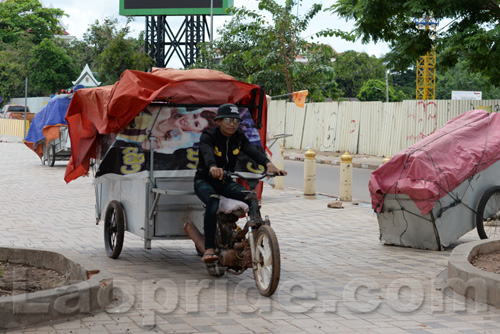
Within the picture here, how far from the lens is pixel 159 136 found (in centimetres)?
771

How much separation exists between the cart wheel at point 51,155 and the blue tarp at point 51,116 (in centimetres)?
41

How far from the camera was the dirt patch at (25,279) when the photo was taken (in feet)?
19.5

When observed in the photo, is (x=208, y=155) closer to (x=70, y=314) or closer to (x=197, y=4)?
(x=70, y=314)

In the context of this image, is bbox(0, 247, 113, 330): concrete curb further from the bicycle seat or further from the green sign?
the green sign

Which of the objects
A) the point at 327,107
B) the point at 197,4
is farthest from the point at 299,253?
the point at 197,4

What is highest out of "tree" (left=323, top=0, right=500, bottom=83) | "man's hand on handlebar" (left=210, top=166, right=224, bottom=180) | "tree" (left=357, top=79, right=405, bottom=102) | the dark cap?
"tree" (left=357, top=79, right=405, bottom=102)

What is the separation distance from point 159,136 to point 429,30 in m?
4.59

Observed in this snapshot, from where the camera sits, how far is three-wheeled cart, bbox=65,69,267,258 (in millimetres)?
7480

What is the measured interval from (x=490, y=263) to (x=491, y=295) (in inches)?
52.9

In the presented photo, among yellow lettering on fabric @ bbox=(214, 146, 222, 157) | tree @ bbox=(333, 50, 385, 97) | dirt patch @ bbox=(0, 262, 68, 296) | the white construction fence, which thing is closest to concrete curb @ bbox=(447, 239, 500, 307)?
yellow lettering on fabric @ bbox=(214, 146, 222, 157)

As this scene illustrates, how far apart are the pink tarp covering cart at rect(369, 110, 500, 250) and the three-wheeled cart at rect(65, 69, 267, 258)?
1930 millimetres

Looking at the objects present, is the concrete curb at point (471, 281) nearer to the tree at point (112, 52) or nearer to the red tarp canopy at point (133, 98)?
the red tarp canopy at point (133, 98)

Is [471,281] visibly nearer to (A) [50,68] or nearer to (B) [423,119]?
(B) [423,119]

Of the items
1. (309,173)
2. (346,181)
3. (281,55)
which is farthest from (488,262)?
(281,55)
